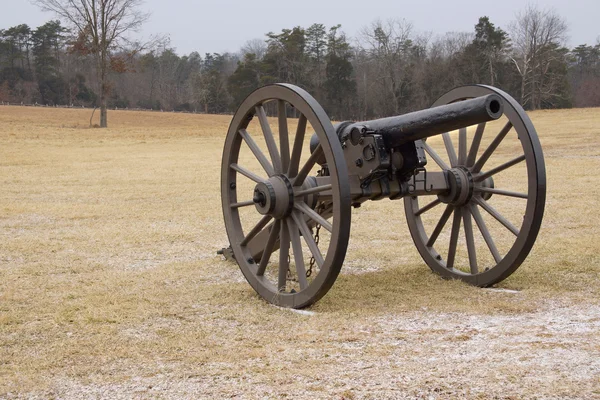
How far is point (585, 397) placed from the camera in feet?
11.8

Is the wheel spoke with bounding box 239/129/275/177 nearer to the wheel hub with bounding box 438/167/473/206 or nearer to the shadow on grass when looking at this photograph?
the shadow on grass

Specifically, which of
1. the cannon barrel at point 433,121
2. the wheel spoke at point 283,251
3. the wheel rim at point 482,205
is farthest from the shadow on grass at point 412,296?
the cannon barrel at point 433,121

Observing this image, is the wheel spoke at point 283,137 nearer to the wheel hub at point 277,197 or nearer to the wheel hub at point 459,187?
the wheel hub at point 277,197

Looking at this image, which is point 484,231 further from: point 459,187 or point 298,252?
point 298,252

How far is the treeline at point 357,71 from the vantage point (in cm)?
5294

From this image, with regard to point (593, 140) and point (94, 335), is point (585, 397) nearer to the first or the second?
point (94, 335)

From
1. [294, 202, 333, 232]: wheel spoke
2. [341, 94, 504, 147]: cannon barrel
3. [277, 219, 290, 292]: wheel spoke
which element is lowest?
[277, 219, 290, 292]: wheel spoke

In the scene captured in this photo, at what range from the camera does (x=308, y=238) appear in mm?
5406

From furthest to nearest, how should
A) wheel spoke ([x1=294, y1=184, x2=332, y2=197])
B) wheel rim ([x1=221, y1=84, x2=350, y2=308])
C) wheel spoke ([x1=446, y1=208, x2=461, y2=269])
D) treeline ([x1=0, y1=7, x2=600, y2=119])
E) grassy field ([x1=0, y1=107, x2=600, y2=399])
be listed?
treeline ([x1=0, y1=7, x2=600, y2=119]) < wheel spoke ([x1=446, y1=208, x2=461, y2=269]) < wheel spoke ([x1=294, y1=184, x2=332, y2=197]) < wheel rim ([x1=221, y1=84, x2=350, y2=308]) < grassy field ([x1=0, y1=107, x2=600, y2=399])

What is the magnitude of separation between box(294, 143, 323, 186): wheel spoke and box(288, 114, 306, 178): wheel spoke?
0.12 meters

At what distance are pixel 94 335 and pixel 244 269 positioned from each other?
1.62 meters

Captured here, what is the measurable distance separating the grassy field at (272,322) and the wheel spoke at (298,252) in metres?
0.28

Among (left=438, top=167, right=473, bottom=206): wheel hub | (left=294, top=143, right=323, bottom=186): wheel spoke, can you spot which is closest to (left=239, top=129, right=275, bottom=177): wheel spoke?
(left=294, top=143, right=323, bottom=186): wheel spoke

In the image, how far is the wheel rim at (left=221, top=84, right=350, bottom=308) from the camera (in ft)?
16.4
